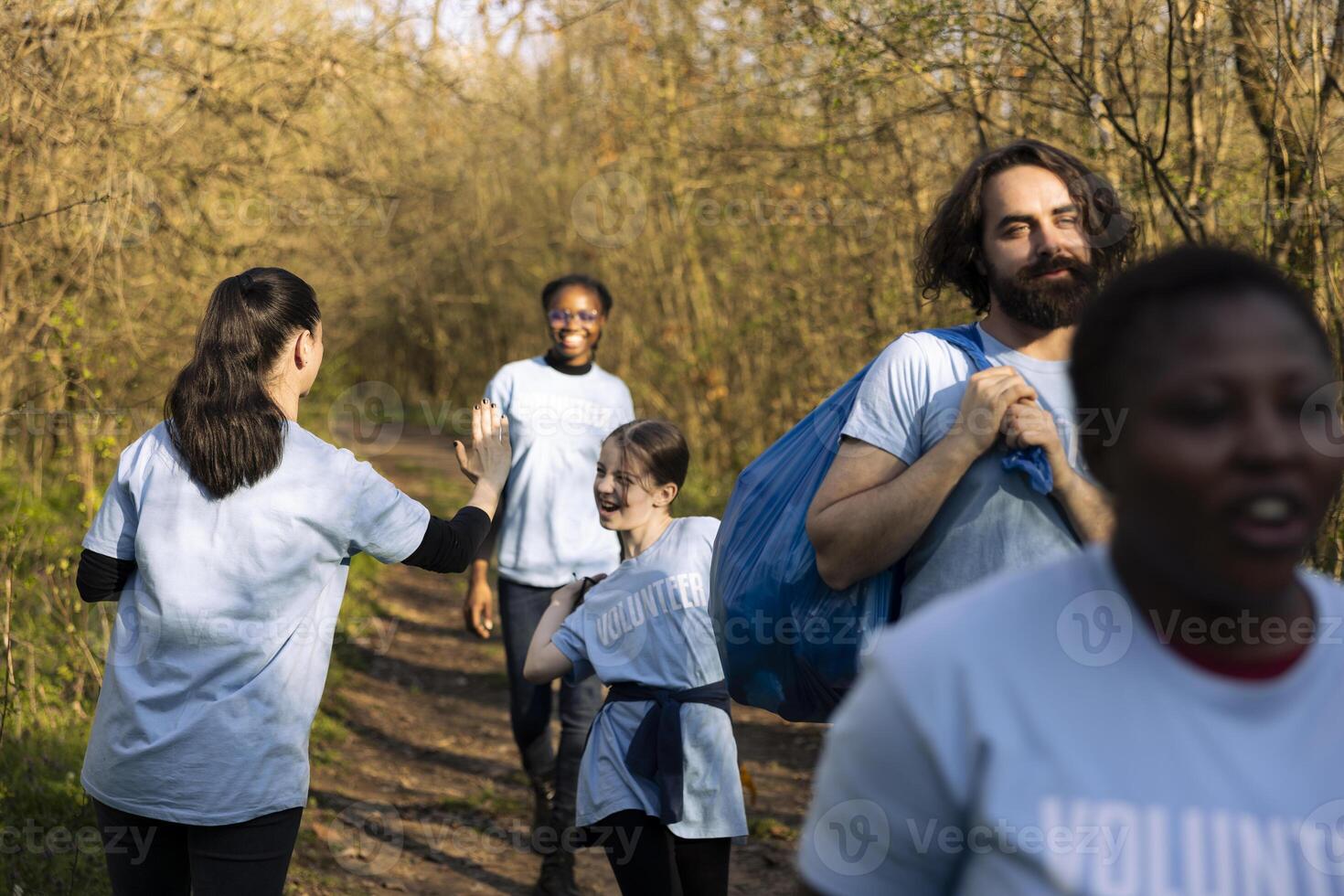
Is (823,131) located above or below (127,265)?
above

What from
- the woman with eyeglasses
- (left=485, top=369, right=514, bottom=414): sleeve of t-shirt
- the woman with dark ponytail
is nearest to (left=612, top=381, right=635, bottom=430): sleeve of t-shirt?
the woman with eyeglasses

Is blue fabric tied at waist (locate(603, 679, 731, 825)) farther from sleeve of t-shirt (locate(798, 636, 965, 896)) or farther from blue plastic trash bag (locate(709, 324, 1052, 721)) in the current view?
sleeve of t-shirt (locate(798, 636, 965, 896))

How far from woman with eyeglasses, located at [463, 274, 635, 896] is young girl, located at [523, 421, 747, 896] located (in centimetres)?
143

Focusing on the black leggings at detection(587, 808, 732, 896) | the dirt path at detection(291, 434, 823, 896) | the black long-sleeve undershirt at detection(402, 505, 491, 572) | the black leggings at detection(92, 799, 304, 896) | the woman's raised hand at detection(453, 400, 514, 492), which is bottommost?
the dirt path at detection(291, 434, 823, 896)

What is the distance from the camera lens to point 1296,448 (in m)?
1.22

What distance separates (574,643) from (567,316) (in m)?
2.26

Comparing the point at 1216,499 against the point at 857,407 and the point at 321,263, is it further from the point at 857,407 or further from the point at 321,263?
the point at 321,263

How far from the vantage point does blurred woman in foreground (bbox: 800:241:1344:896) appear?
1.22 metres

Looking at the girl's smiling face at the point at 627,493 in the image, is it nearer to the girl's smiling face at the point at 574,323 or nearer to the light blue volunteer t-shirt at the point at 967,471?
the light blue volunteer t-shirt at the point at 967,471

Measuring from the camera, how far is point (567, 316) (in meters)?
5.85

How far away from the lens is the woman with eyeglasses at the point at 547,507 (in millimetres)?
5527

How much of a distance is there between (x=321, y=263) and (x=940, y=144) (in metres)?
6.34

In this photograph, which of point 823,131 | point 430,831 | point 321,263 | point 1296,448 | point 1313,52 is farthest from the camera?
point 321,263

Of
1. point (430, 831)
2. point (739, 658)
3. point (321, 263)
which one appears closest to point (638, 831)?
point (739, 658)
